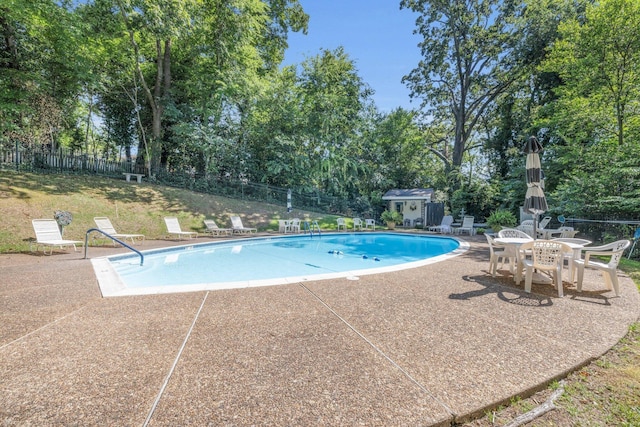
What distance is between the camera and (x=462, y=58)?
2162 cm

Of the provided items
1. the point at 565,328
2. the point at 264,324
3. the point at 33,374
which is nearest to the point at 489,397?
the point at 565,328

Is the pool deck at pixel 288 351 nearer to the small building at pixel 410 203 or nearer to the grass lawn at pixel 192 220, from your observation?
the grass lawn at pixel 192 220

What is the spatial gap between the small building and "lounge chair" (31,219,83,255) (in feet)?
62.5

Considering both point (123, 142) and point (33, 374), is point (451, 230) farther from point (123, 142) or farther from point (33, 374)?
point (123, 142)

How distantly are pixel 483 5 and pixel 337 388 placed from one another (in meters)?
27.7

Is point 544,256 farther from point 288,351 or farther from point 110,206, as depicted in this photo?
point 110,206

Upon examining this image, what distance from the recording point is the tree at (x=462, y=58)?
2014 centimetres

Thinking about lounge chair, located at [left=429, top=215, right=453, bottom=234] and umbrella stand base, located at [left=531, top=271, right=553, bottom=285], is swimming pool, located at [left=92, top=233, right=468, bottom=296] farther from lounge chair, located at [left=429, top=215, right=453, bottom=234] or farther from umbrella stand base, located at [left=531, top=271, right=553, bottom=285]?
lounge chair, located at [left=429, top=215, right=453, bottom=234]

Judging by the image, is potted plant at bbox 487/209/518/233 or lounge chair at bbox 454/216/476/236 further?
lounge chair at bbox 454/216/476/236

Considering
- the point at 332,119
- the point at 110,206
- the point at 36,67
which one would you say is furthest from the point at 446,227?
the point at 36,67

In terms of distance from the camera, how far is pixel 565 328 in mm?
3098

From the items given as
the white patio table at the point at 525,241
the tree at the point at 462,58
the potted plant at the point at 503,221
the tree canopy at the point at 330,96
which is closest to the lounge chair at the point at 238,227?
the tree canopy at the point at 330,96

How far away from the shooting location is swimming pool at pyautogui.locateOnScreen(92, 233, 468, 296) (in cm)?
514

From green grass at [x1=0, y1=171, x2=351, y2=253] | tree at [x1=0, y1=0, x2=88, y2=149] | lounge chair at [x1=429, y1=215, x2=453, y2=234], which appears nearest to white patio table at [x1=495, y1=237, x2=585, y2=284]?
lounge chair at [x1=429, y1=215, x2=453, y2=234]
